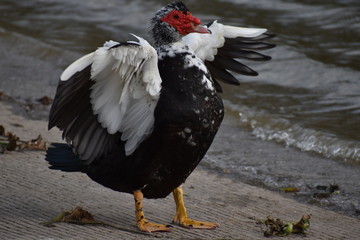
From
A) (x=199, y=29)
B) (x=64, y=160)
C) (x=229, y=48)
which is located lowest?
(x=64, y=160)

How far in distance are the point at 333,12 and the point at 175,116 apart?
24.8 feet

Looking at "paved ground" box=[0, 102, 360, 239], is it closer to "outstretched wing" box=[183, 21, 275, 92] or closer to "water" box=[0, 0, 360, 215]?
"water" box=[0, 0, 360, 215]

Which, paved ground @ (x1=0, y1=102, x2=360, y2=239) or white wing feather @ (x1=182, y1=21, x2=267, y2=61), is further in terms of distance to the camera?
white wing feather @ (x1=182, y1=21, x2=267, y2=61)

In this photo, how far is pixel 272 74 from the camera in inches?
364

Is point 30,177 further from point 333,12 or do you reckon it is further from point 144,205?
point 333,12

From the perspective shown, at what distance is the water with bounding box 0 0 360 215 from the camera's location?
648 centimetres

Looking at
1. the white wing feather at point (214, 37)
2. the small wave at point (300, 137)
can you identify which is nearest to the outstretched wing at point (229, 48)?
the white wing feather at point (214, 37)

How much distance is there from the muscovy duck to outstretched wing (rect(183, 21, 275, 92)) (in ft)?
1.60

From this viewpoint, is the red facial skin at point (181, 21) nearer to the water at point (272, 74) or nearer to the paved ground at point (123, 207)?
the paved ground at point (123, 207)

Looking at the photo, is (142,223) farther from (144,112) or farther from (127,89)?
(127,89)

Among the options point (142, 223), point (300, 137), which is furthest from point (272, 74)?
point (142, 223)

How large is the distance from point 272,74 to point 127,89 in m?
5.11

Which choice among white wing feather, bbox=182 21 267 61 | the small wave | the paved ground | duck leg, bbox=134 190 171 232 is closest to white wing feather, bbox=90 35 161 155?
duck leg, bbox=134 190 171 232

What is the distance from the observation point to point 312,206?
539 centimetres
